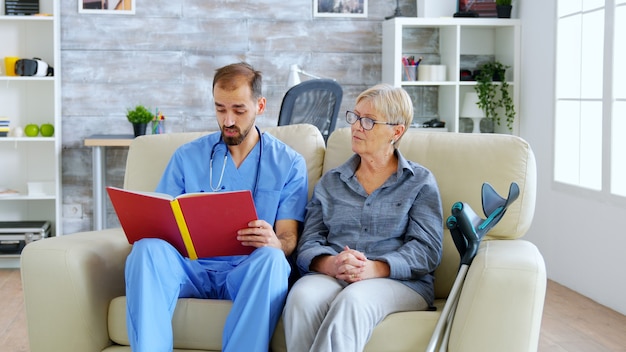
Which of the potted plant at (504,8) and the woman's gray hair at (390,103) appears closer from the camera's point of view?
the woman's gray hair at (390,103)

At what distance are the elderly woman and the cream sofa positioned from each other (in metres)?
0.12

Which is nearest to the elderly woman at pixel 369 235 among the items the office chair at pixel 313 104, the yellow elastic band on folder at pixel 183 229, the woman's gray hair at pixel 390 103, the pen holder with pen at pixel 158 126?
the woman's gray hair at pixel 390 103

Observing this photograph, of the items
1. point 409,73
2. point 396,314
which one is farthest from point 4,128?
point 396,314

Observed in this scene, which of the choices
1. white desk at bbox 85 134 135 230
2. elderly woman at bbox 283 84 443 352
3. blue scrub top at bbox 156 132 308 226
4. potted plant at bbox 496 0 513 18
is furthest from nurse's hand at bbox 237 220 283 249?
potted plant at bbox 496 0 513 18

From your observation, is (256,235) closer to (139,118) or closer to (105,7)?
(139,118)

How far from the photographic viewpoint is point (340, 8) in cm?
605

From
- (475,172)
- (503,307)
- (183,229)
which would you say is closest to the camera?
(503,307)

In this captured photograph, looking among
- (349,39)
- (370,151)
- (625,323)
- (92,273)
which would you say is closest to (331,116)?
(349,39)

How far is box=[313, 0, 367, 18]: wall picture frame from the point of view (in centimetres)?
603

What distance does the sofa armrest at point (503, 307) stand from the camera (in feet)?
7.73

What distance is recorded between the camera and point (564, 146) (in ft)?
16.4

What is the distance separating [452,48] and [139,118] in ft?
6.99

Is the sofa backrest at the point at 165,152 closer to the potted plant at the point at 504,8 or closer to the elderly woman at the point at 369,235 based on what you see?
the elderly woman at the point at 369,235

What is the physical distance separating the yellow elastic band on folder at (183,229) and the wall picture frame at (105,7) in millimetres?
3555
